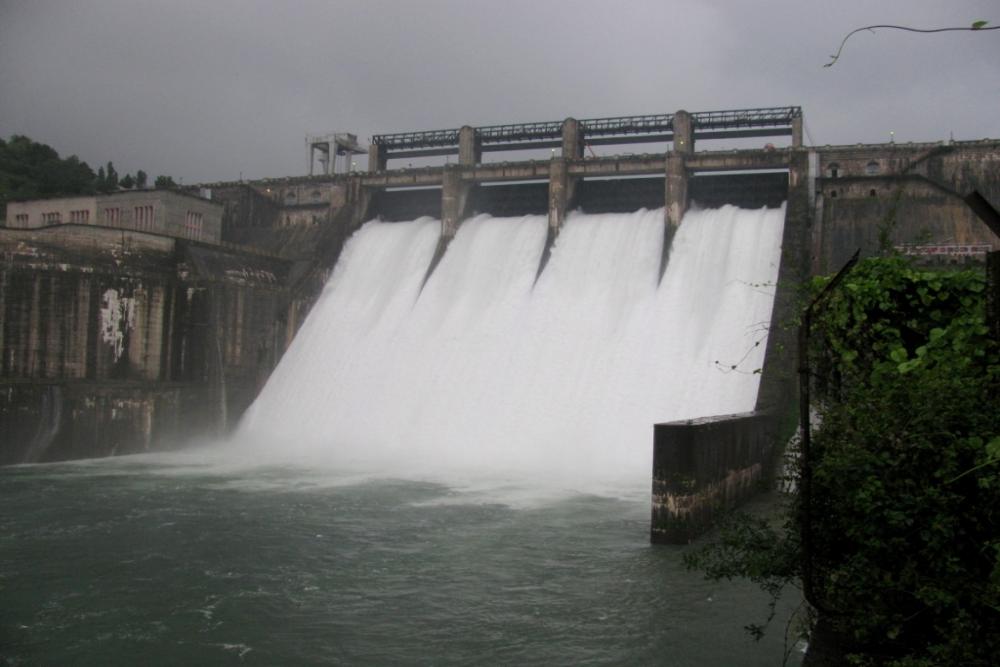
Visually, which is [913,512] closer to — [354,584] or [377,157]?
[354,584]

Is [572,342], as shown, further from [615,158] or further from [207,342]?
[207,342]

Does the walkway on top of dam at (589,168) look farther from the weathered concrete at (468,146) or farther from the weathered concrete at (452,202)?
the weathered concrete at (468,146)

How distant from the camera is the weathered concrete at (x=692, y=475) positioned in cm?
1151

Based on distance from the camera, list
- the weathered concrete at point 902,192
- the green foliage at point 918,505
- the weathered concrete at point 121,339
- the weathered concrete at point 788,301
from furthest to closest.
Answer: the weathered concrete at point 902,192
the weathered concrete at point 121,339
the weathered concrete at point 788,301
the green foliage at point 918,505

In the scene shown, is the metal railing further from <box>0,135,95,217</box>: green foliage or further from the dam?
<box>0,135,95,217</box>: green foliage

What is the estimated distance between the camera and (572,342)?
21.9 metres

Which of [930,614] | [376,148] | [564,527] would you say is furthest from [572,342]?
[930,614]

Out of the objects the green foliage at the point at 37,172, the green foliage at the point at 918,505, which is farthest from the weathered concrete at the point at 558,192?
the green foliage at the point at 37,172

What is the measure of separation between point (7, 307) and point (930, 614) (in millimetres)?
19867

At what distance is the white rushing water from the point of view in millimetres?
19391

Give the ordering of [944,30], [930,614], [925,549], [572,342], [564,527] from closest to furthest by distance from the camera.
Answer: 1. [944,30]
2. [925,549]
3. [930,614]
4. [564,527]
5. [572,342]

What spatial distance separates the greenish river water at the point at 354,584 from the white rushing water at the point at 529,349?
4.71 meters

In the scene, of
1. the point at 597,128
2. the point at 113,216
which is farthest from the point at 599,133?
the point at 113,216

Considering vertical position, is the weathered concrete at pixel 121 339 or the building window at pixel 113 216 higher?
the building window at pixel 113 216
